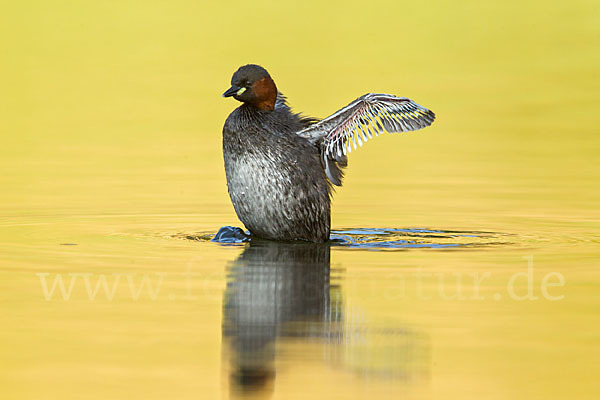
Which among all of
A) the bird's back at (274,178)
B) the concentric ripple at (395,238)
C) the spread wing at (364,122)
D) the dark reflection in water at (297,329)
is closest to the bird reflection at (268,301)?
the dark reflection in water at (297,329)

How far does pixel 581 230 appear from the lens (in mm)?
13414

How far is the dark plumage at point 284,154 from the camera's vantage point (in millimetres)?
12367

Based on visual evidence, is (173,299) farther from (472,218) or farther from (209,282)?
(472,218)

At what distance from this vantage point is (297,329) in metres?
8.59

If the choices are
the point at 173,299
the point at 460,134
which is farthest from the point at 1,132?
the point at 173,299

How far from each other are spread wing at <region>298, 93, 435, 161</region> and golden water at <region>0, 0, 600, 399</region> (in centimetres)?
114

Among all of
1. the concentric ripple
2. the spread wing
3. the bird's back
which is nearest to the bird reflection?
the bird's back

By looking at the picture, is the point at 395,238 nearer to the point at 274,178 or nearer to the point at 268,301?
the point at 274,178

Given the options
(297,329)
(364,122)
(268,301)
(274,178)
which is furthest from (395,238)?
(297,329)

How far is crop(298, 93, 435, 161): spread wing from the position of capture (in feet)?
41.5

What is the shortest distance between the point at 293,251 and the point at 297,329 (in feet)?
11.5

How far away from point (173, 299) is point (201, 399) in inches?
107

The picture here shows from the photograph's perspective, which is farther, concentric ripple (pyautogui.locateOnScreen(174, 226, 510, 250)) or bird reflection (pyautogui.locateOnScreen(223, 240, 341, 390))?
concentric ripple (pyautogui.locateOnScreen(174, 226, 510, 250))

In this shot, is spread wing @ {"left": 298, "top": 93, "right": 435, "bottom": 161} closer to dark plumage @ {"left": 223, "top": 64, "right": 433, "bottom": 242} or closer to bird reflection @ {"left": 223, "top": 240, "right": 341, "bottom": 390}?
dark plumage @ {"left": 223, "top": 64, "right": 433, "bottom": 242}
